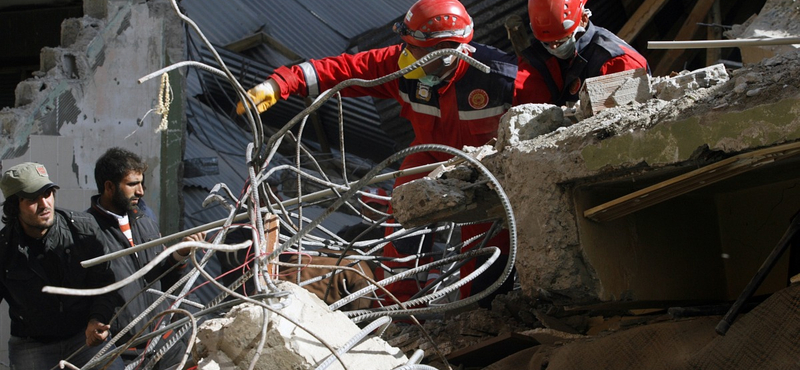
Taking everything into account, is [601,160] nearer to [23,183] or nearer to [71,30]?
[23,183]

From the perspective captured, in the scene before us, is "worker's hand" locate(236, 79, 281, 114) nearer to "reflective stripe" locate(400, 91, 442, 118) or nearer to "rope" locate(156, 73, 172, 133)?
"reflective stripe" locate(400, 91, 442, 118)

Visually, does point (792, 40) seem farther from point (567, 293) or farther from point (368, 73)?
point (368, 73)

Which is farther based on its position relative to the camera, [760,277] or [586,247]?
[586,247]

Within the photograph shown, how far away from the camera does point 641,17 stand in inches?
301

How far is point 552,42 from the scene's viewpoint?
4.75 m

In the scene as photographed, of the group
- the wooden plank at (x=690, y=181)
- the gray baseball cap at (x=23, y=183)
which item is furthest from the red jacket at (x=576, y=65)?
the gray baseball cap at (x=23, y=183)

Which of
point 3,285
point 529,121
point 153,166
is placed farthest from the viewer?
point 153,166

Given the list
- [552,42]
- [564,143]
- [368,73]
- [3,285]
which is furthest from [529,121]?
[3,285]

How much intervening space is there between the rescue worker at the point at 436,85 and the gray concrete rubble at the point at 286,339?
7.35 feet

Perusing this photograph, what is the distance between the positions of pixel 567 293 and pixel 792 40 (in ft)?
3.63

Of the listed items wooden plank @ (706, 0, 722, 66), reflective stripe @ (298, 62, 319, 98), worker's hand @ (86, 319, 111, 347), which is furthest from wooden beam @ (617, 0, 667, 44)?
worker's hand @ (86, 319, 111, 347)

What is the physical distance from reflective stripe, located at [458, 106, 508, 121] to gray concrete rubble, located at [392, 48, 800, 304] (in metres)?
1.39

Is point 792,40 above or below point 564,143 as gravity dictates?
above

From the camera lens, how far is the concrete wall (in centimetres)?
679
